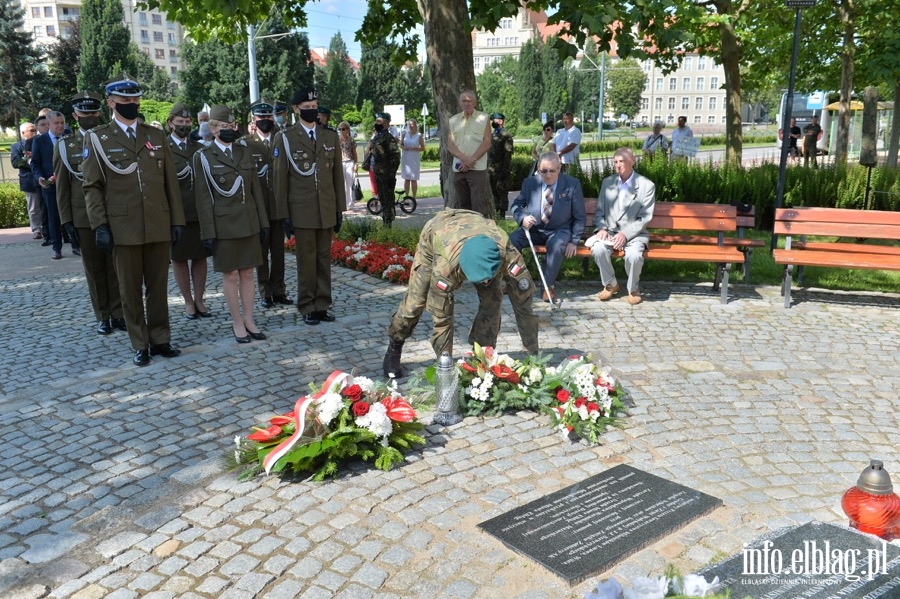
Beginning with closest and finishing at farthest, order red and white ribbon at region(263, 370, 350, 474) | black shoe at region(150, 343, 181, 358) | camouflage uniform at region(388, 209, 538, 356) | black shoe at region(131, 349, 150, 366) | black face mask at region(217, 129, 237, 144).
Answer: red and white ribbon at region(263, 370, 350, 474) < camouflage uniform at region(388, 209, 538, 356) < black shoe at region(131, 349, 150, 366) < black shoe at region(150, 343, 181, 358) < black face mask at region(217, 129, 237, 144)

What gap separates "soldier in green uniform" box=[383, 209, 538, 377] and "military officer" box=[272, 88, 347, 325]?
79.7 inches

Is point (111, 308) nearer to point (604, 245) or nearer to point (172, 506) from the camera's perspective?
point (172, 506)

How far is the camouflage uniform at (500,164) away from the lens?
14820 mm

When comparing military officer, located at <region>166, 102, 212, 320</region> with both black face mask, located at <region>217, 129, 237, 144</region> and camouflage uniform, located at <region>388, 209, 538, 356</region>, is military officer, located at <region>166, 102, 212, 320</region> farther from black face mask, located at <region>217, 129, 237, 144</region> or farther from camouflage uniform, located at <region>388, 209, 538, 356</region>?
camouflage uniform, located at <region>388, 209, 538, 356</region>

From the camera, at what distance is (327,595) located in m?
3.56

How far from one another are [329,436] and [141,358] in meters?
2.90

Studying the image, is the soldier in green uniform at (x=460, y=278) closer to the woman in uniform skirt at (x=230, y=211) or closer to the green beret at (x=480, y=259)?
the green beret at (x=480, y=259)

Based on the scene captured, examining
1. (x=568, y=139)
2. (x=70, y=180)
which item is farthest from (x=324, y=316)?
(x=568, y=139)

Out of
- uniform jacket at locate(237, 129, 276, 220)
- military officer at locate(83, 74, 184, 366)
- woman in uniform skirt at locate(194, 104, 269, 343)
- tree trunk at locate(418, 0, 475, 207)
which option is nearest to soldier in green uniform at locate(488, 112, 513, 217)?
tree trunk at locate(418, 0, 475, 207)

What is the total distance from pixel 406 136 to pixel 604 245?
9467 mm

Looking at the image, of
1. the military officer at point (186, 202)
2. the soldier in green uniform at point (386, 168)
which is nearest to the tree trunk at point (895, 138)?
the soldier in green uniform at point (386, 168)

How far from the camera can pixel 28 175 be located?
43.7 ft

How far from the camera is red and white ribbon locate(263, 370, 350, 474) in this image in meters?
4.60

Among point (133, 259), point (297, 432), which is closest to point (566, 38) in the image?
point (133, 259)
